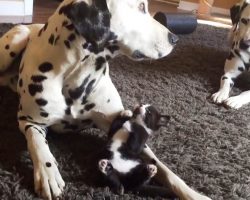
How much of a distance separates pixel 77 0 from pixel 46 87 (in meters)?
0.37

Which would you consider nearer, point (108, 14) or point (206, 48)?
point (108, 14)

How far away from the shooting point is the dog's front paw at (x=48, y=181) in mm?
1466

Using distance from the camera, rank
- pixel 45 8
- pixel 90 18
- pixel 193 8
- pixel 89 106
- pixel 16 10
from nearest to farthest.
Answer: pixel 90 18, pixel 89 106, pixel 16 10, pixel 45 8, pixel 193 8

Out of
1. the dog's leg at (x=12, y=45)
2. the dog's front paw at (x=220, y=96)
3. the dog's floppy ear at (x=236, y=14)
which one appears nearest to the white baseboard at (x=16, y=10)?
the dog's leg at (x=12, y=45)

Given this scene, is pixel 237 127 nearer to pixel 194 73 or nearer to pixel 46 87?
pixel 194 73

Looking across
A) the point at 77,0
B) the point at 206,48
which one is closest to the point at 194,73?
the point at 206,48

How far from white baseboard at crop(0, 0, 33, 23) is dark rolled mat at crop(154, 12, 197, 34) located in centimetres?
108

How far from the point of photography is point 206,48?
10.9ft

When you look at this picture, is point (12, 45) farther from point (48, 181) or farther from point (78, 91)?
point (48, 181)

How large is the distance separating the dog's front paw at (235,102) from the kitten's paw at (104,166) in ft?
3.62

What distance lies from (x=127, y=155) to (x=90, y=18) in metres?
0.50

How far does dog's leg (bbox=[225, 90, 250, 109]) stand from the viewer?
7.82ft

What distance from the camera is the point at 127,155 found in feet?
5.09

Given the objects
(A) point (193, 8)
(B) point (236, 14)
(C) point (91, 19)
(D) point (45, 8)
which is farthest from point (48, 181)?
(A) point (193, 8)
